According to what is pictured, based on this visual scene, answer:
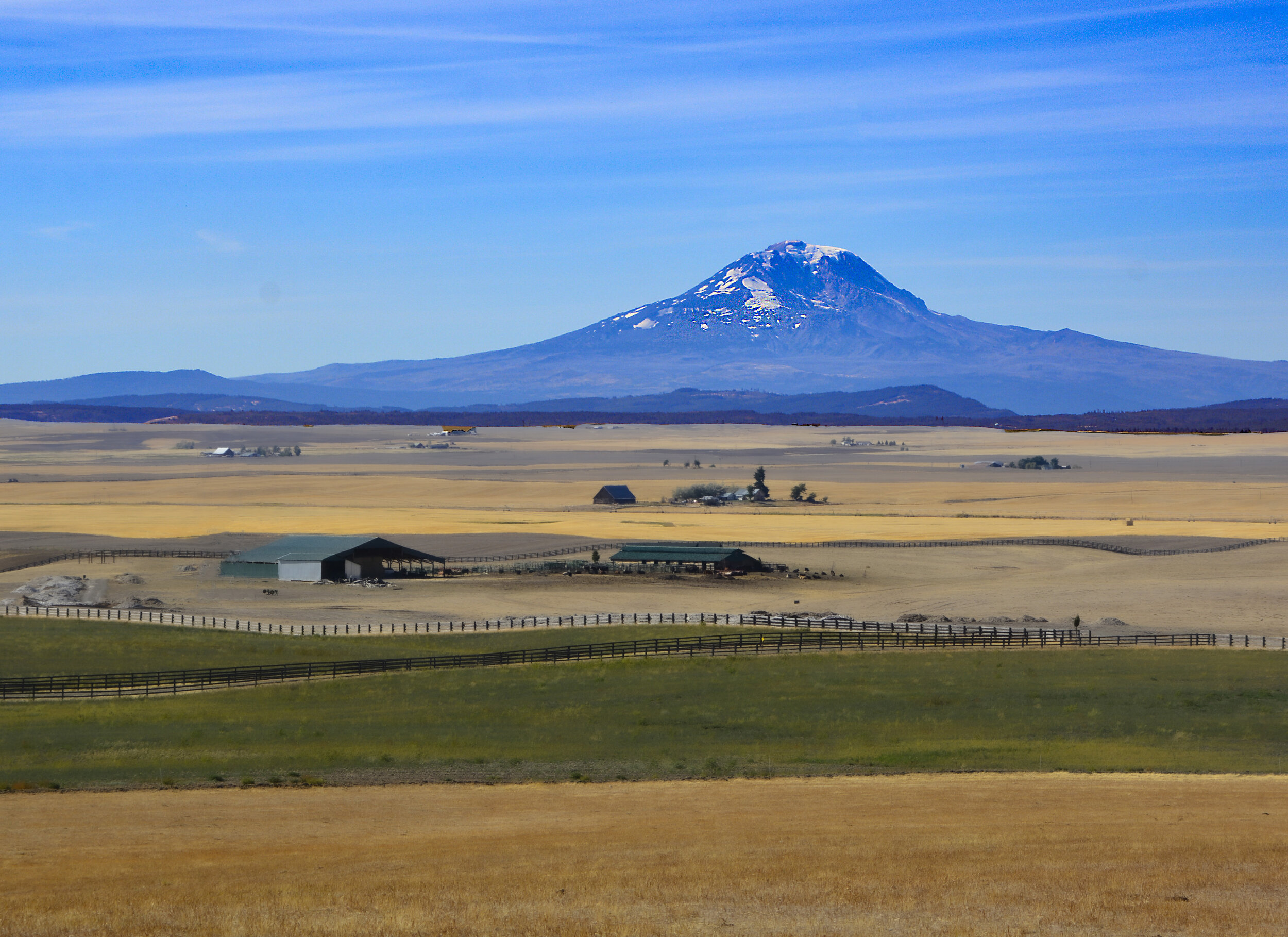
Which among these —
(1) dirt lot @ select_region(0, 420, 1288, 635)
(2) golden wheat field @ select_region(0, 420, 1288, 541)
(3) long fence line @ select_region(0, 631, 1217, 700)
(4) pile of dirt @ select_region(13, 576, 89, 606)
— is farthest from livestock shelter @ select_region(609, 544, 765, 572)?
(4) pile of dirt @ select_region(13, 576, 89, 606)

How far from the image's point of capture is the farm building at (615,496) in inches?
4619

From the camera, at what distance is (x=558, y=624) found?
53.6m

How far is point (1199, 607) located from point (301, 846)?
45508 millimetres

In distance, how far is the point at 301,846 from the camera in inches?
843

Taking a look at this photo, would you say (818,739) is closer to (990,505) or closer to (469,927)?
(469,927)

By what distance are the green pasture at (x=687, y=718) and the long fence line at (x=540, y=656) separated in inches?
45.9

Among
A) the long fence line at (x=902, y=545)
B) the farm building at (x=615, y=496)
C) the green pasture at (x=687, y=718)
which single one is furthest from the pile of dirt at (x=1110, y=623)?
the farm building at (x=615, y=496)

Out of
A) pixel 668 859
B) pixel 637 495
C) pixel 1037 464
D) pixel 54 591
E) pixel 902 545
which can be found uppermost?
pixel 1037 464

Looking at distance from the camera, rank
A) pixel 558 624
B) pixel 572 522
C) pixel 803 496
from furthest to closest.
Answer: pixel 803 496 < pixel 572 522 < pixel 558 624

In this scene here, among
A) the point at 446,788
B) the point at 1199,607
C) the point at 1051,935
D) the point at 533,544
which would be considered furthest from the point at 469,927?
the point at 533,544

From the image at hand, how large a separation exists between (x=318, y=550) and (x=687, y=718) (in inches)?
1622

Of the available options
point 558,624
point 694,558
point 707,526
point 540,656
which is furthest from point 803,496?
point 540,656

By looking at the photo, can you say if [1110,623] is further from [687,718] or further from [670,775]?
[670,775]

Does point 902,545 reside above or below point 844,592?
above
